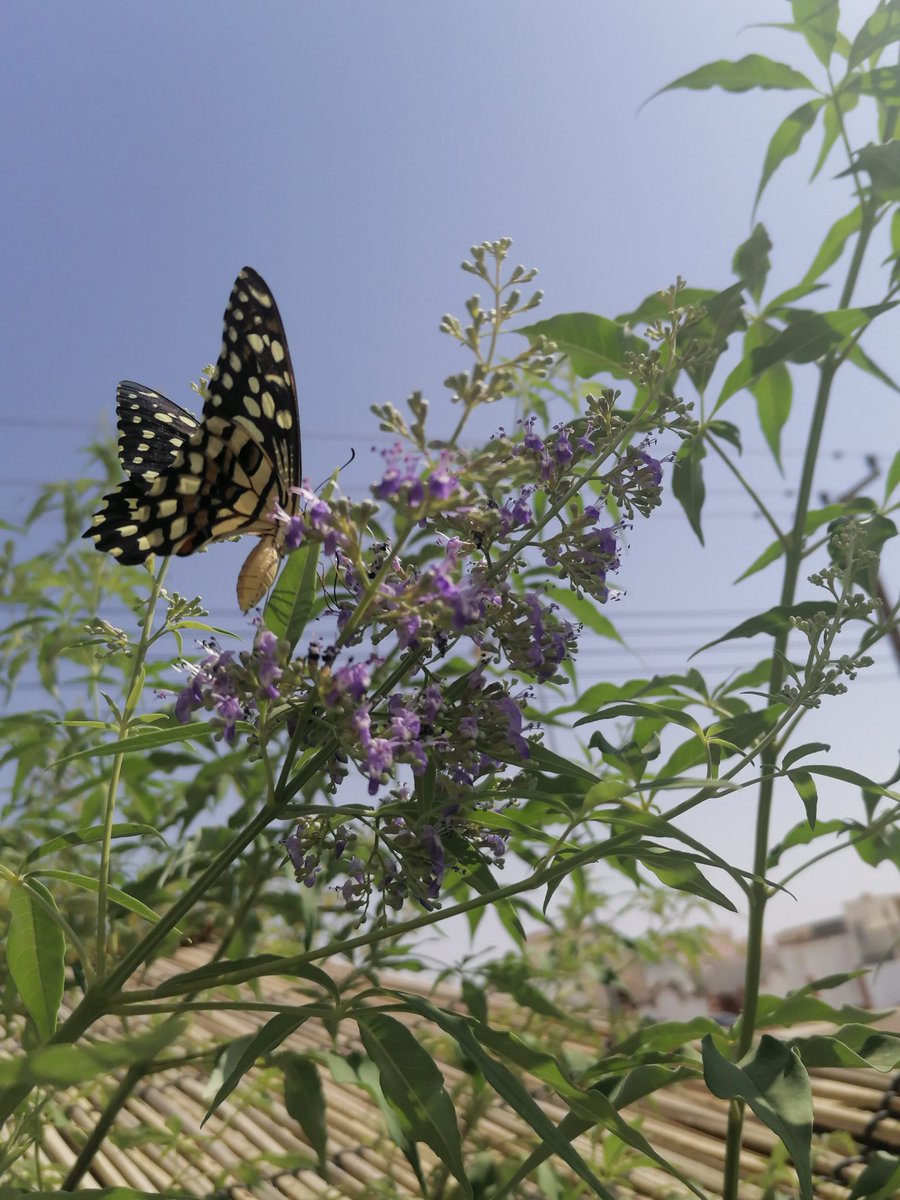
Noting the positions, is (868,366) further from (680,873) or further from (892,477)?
(680,873)

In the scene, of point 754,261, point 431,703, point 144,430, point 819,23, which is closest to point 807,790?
point 431,703

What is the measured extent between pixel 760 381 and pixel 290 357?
2.30 ft

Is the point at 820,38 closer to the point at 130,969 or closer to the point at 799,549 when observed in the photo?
the point at 799,549

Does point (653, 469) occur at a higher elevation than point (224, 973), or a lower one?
higher

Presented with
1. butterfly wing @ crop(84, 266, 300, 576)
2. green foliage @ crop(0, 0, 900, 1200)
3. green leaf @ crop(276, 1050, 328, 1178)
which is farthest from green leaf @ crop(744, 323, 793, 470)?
green leaf @ crop(276, 1050, 328, 1178)

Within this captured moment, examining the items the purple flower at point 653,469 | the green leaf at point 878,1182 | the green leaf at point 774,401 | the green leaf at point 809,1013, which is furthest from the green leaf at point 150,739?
the green leaf at point 774,401

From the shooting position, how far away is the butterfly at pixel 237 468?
1.09 m

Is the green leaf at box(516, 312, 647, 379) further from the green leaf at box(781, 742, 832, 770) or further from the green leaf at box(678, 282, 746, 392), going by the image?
the green leaf at box(781, 742, 832, 770)

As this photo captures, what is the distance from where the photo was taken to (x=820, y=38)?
1.40m

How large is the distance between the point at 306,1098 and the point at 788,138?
1.53m

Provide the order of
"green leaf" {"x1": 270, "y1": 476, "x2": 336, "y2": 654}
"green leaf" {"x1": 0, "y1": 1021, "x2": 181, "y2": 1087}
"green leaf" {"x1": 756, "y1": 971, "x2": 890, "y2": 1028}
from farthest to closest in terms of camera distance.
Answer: "green leaf" {"x1": 756, "y1": 971, "x2": 890, "y2": 1028}, "green leaf" {"x1": 270, "y1": 476, "x2": 336, "y2": 654}, "green leaf" {"x1": 0, "y1": 1021, "x2": 181, "y2": 1087}

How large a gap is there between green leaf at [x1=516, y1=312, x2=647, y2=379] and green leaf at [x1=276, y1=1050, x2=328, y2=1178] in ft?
3.24

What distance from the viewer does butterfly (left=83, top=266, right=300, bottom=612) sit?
3.57ft

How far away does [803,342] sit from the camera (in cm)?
119
